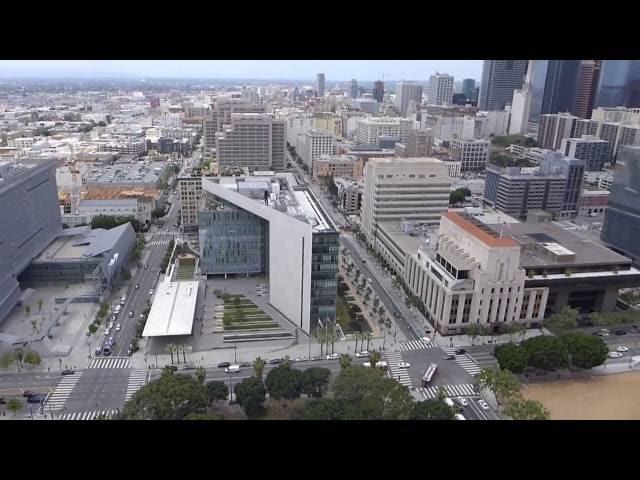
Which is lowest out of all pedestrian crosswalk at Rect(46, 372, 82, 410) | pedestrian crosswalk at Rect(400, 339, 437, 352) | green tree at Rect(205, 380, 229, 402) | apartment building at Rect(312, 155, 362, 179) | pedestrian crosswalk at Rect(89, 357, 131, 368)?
pedestrian crosswalk at Rect(46, 372, 82, 410)

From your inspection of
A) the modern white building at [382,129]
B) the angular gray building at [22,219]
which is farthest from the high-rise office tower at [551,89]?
the angular gray building at [22,219]

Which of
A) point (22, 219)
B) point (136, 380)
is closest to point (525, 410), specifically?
point (136, 380)

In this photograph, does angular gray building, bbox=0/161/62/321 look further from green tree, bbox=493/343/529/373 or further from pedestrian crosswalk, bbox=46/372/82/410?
green tree, bbox=493/343/529/373

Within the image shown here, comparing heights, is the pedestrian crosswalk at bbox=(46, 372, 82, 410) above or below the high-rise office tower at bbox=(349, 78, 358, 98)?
below

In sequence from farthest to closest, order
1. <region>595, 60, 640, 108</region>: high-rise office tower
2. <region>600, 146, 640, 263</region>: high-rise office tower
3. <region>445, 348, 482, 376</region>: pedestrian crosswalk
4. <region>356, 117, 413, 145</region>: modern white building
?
<region>595, 60, 640, 108</region>: high-rise office tower → <region>356, 117, 413, 145</region>: modern white building → <region>600, 146, 640, 263</region>: high-rise office tower → <region>445, 348, 482, 376</region>: pedestrian crosswalk

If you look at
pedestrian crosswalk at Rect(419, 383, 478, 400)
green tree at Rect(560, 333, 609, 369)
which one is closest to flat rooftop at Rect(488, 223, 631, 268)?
green tree at Rect(560, 333, 609, 369)

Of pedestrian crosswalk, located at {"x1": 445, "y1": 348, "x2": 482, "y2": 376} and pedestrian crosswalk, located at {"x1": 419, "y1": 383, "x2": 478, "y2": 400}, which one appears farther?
pedestrian crosswalk, located at {"x1": 445, "y1": 348, "x2": 482, "y2": 376}
